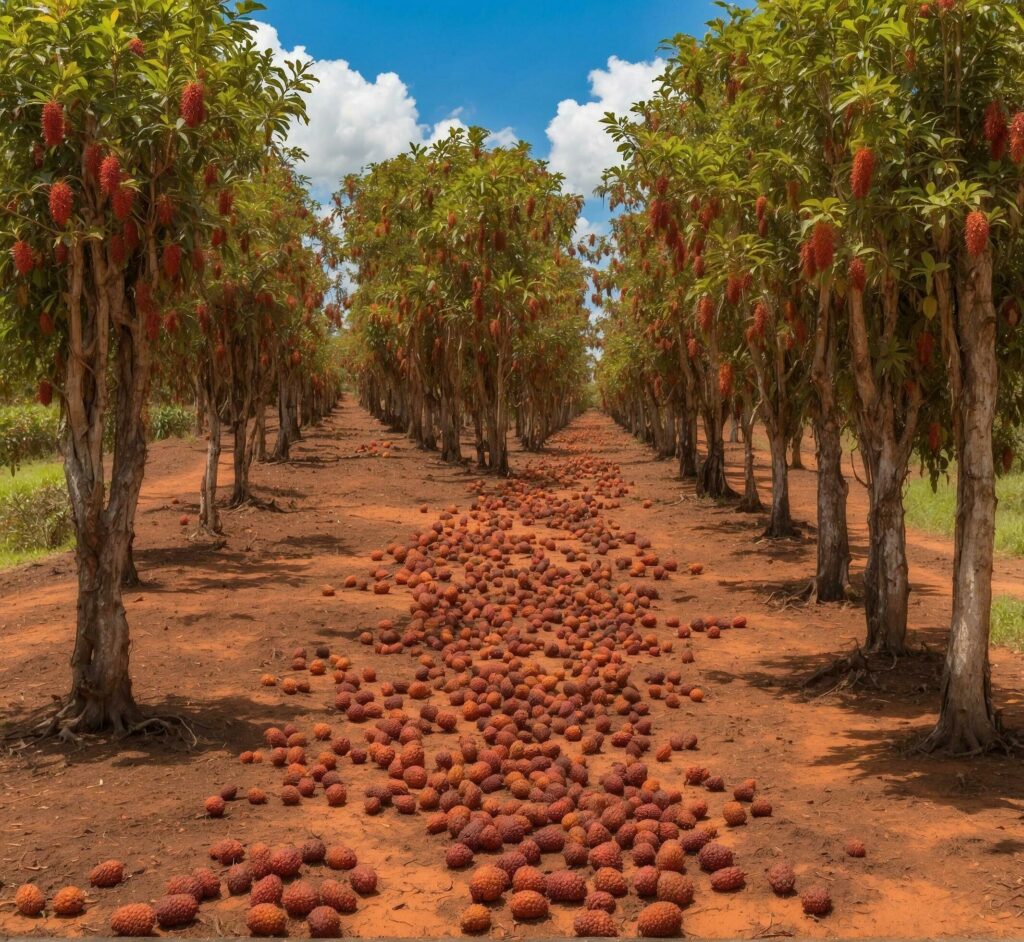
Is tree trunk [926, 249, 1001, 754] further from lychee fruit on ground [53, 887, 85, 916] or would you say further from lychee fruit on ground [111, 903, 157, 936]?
lychee fruit on ground [53, 887, 85, 916]

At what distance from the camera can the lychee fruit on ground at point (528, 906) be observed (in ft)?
15.9

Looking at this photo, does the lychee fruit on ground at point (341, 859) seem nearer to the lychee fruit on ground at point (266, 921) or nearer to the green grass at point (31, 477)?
the lychee fruit on ground at point (266, 921)

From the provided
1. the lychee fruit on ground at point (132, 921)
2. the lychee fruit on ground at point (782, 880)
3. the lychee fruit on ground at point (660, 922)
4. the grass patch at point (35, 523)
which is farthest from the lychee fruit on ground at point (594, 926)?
the grass patch at point (35, 523)

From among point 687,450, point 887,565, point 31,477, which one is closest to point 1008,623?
point 887,565

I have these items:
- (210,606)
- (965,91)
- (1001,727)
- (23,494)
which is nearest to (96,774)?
(210,606)

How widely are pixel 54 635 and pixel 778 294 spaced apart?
9188 mm

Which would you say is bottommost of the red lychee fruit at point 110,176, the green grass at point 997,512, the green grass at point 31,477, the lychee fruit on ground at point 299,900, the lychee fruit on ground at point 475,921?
the lychee fruit on ground at point 475,921

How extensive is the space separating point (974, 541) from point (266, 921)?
17.6 feet

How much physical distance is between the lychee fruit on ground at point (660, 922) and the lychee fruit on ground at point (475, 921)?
0.77 metres

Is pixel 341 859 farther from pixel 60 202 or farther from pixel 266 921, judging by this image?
pixel 60 202

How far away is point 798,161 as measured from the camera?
9.64 metres

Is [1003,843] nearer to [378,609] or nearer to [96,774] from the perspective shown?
[96,774]

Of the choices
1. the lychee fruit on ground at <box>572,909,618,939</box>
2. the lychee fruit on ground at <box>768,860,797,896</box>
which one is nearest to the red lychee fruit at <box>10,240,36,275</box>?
the lychee fruit on ground at <box>572,909,618,939</box>

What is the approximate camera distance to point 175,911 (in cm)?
473
